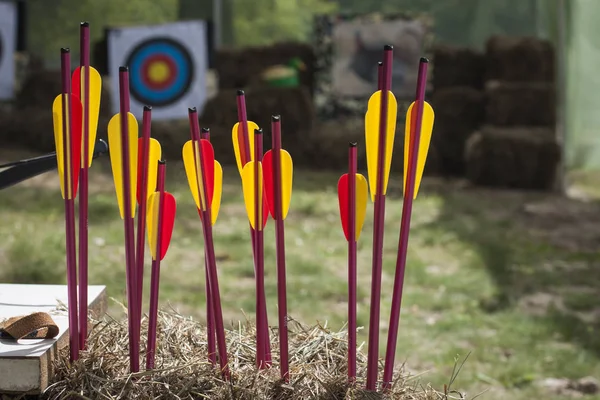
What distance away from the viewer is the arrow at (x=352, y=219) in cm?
A: 115

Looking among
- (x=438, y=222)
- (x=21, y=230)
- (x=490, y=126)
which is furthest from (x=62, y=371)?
(x=490, y=126)

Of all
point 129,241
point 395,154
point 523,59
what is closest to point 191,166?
point 129,241

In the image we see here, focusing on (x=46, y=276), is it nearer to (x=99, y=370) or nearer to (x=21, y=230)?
(x=21, y=230)

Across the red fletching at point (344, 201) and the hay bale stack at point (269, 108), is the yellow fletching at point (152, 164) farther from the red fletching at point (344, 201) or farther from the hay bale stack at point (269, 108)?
the hay bale stack at point (269, 108)

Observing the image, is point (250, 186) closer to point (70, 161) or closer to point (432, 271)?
point (70, 161)

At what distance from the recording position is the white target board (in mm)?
7117

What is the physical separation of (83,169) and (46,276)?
2135mm

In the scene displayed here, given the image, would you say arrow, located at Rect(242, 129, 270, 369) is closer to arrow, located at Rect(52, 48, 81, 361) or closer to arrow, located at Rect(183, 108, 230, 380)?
arrow, located at Rect(183, 108, 230, 380)

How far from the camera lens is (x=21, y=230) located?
3922 millimetres

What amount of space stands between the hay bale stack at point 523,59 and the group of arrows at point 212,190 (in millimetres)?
5431

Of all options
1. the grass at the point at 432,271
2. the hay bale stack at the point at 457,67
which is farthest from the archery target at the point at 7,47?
the hay bale stack at the point at 457,67

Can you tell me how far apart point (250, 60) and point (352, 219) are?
232 inches

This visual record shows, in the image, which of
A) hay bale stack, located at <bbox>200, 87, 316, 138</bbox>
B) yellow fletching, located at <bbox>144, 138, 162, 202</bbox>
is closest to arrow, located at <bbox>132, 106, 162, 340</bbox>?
yellow fletching, located at <bbox>144, 138, 162, 202</bbox>

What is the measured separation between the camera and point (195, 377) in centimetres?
114
